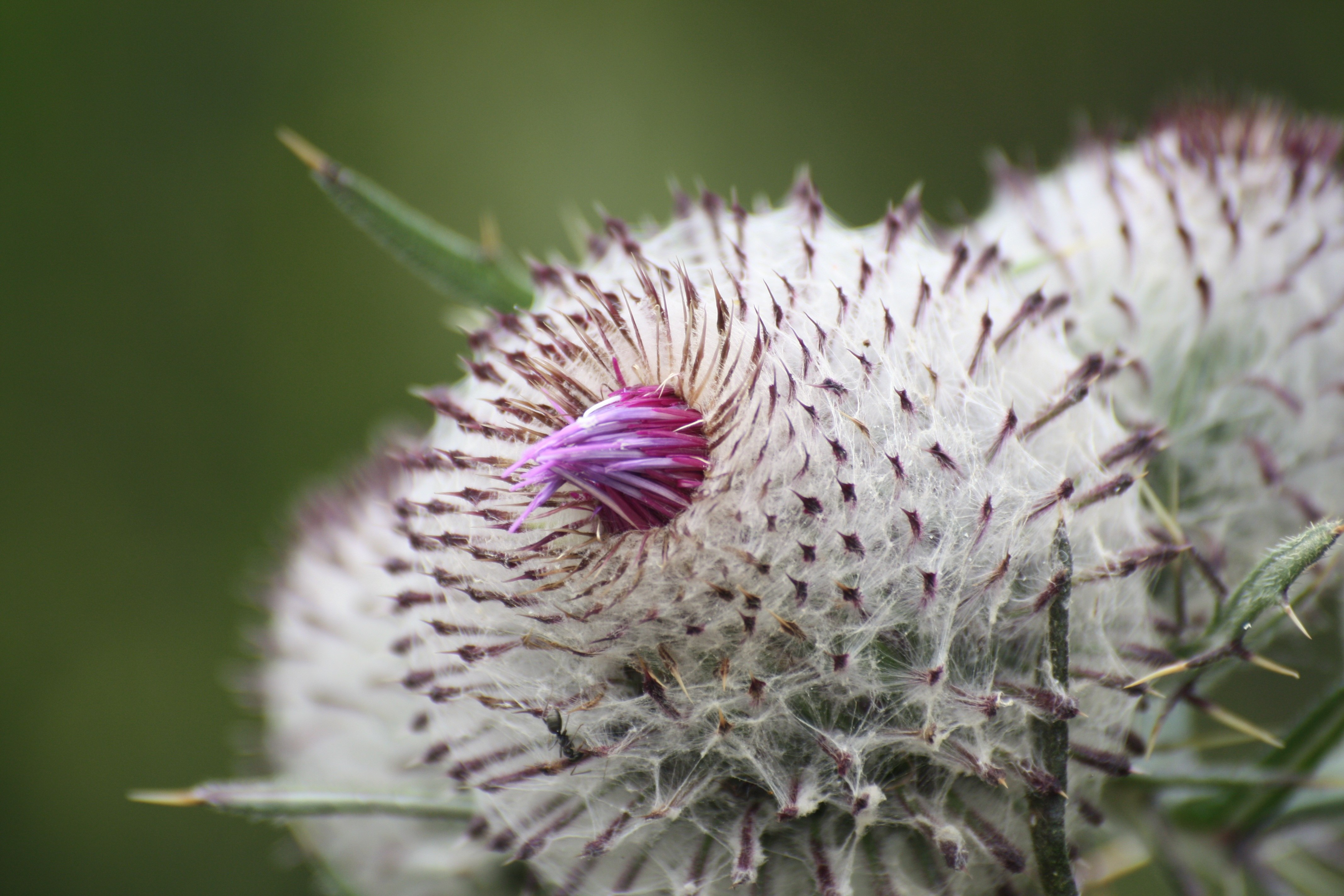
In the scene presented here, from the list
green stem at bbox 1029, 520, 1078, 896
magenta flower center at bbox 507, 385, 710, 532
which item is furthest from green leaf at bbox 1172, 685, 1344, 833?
magenta flower center at bbox 507, 385, 710, 532

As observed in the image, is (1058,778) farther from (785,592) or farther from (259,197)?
(259,197)

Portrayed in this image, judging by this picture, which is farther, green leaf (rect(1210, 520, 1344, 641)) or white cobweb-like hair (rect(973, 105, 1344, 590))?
white cobweb-like hair (rect(973, 105, 1344, 590))

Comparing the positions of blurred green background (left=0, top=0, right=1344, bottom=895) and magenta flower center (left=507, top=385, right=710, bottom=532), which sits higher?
blurred green background (left=0, top=0, right=1344, bottom=895)

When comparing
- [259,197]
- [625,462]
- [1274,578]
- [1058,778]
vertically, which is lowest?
[1058,778]

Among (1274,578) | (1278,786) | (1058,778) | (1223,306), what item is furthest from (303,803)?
(1223,306)

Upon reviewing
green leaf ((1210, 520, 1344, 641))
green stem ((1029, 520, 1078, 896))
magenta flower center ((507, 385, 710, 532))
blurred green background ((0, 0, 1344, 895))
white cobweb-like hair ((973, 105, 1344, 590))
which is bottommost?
green stem ((1029, 520, 1078, 896))

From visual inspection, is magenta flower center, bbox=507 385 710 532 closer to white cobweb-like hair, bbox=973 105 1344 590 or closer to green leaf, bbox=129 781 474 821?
green leaf, bbox=129 781 474 821

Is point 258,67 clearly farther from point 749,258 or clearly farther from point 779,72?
point 749,258
